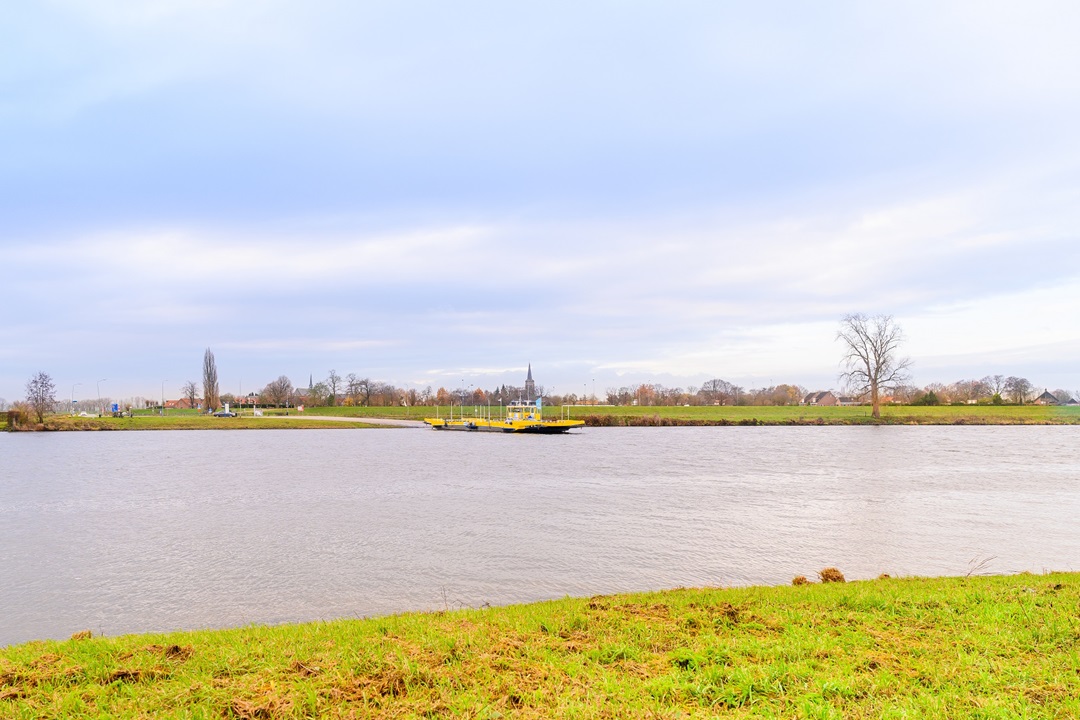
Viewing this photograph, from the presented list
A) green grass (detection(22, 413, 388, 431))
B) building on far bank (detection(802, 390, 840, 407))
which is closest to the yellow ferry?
green grass (detection(22, 413, 388, 431))

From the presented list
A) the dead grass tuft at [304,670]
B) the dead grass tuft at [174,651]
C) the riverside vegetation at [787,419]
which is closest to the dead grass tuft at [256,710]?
the dead grass tuft at [304,670]

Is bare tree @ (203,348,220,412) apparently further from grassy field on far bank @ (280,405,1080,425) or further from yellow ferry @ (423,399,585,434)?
grassy field on far bank @ (280,405,1080,425)

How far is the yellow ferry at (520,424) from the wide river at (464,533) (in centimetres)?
3665

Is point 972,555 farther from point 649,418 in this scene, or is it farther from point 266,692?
point 649,418

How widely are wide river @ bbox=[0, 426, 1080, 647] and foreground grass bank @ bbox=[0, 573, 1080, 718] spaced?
2.86 meters

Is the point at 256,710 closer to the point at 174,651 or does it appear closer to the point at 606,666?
the point at 174,651

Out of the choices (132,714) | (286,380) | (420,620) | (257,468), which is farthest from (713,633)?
(286,380)

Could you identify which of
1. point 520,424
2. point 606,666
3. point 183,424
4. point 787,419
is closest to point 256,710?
point 606,666

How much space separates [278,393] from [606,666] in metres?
149

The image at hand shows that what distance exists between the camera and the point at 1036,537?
44.7 ft

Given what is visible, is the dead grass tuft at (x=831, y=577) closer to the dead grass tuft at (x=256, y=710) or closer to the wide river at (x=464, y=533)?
the wide river at (x=464, y=533)

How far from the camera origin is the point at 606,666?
17.0 feet

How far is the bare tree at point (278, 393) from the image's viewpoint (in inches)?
5392

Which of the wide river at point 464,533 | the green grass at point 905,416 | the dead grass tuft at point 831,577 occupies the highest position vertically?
the dead grass tuft at point 831,577
